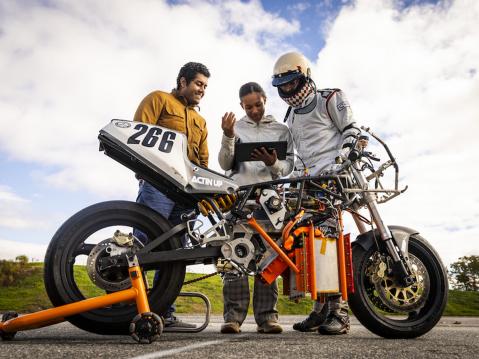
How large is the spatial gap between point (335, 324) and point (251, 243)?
1254 mm

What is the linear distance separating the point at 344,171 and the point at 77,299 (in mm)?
2192

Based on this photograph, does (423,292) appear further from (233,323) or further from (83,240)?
(83,240)

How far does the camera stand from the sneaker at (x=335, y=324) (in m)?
3.56

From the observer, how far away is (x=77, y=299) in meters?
2.67

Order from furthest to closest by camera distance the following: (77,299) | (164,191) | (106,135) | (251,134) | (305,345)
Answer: (251,134) → (164,191) → (106,135) → (77,299) → (305,345)

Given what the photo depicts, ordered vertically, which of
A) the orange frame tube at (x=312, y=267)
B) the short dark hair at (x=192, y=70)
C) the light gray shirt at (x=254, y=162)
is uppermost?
the short dark hair at (x=192, y=70)

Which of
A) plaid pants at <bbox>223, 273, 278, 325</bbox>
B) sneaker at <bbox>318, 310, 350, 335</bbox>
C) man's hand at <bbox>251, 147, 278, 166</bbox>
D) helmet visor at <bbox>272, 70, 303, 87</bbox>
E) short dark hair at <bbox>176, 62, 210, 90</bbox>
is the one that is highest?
short dark hair at <bbox>176, 62, 210, 90</bbox>

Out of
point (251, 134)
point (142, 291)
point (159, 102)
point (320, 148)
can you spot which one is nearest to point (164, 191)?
point (142, 291)

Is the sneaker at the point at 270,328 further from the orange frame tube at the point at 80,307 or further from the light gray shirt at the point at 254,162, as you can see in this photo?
the orange frame tube at the point at 80,307

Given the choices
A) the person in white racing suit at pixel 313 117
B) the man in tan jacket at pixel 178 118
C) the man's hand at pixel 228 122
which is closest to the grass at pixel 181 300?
the man in tan jacket at pixel 178 118

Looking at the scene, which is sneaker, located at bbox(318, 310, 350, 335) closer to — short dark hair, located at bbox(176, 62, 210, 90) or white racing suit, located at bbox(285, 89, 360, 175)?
white racing suit, located at bbox(285, 89, 360, 175)

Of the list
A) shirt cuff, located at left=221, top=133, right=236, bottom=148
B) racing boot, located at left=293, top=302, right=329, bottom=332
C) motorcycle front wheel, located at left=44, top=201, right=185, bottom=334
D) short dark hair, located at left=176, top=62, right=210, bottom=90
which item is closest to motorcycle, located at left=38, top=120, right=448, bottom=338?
motorcycle front wheel, located at left=44, top=201, right=185, bottom=334

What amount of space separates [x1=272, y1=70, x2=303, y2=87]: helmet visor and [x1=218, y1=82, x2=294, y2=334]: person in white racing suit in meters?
0.31

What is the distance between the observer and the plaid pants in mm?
3949
